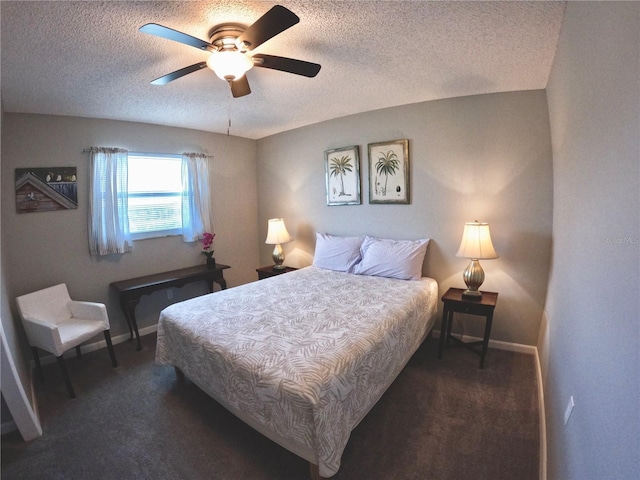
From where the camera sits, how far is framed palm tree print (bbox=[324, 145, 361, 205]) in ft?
11.3

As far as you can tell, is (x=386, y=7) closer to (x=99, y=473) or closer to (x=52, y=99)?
(x=52, y=99)

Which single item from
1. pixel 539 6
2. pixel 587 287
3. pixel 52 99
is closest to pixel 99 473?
pixel 587 287

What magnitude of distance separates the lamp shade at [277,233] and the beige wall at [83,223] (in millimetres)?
730

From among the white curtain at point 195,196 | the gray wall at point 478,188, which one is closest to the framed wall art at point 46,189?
the white curtain at point 195,196

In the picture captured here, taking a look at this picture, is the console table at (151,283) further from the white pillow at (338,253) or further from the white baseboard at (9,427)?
the white pillow at (338,253)

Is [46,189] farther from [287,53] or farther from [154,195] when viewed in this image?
[287,53]

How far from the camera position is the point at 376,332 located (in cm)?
183

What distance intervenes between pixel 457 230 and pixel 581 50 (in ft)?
6.00

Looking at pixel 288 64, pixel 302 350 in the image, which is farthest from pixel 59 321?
pixel 288 64

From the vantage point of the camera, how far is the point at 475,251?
8.18ft

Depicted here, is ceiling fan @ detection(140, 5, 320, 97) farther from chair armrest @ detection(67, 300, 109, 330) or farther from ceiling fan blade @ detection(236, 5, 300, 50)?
chair armrest @ detection(67, 300, 109, 330)

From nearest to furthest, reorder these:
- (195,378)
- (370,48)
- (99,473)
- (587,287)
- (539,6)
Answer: (587,287), (539,6), (99,473), (370,48), (195,378)

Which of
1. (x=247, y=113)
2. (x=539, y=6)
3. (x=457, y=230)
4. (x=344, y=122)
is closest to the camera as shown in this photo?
(x=539, y=6)

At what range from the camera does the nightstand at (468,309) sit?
2455mm
